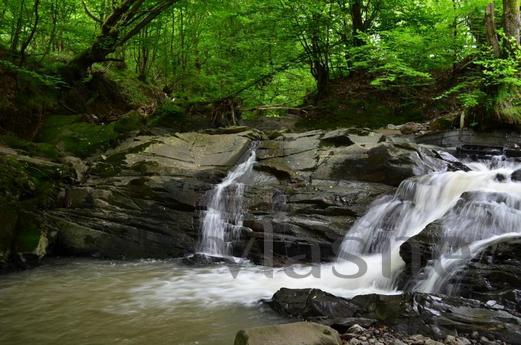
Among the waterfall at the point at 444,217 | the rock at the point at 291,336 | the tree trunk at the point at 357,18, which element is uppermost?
the tree trunk at the point at 357,18

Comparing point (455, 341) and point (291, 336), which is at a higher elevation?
point (291, 336)

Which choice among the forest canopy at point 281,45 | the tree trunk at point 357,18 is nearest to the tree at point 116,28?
the forest canopy at point 281,45

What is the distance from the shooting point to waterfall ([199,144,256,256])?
28.8 ft

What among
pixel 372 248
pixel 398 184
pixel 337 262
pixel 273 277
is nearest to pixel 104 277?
pixel 273 277

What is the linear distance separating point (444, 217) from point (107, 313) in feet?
17.4

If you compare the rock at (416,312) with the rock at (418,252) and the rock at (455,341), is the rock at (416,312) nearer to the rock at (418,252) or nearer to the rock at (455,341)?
the rock at (455,341)

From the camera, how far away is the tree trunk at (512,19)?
33.2 feet

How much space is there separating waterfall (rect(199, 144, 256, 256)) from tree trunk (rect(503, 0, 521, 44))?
7.68 meters

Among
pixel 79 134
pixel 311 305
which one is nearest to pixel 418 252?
pixel 311 305

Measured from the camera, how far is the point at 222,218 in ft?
29.7

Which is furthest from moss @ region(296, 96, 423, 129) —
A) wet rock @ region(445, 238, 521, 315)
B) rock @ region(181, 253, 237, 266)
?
wet rock @ region(445, 238, 521, 315)

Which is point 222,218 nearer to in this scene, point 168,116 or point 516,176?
point 516,176

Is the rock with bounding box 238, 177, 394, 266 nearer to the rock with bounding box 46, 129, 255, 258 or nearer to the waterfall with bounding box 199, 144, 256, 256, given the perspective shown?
the waterfall with bounding box 199, 144, 256, 256

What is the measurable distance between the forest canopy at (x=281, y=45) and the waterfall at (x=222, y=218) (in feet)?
18.2
